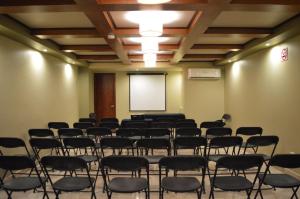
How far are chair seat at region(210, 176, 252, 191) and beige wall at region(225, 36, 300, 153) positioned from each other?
2.27 m

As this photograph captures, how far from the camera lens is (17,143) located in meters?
3.95

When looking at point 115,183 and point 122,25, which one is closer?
point 115,183

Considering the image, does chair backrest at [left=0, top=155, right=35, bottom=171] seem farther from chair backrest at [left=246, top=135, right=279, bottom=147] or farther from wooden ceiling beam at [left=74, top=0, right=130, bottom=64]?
chair backrest at [left=246, top=135, right=279, bottom=147]

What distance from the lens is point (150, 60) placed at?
848cm

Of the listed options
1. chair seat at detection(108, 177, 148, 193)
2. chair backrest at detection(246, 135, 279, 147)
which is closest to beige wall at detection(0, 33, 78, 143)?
chair seat at detection(108, 177, 148, 193)

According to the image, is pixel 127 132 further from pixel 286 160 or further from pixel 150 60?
pixel 150 60

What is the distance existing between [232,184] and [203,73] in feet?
22.3

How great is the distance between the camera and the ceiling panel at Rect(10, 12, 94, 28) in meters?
4.33

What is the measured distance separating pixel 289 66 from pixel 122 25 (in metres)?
3.20

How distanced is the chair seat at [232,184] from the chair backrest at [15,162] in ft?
6.52

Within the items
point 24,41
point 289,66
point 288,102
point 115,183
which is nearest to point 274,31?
point 289,66

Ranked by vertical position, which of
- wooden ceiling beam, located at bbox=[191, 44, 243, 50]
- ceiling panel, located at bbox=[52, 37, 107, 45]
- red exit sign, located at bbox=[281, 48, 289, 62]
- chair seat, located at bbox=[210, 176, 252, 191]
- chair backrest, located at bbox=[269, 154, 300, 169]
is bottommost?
chair seat, located at bbox=[210, 176, 252, 191]

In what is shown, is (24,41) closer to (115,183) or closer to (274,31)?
(115,183)

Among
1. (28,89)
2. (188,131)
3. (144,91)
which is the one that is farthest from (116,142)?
(144,91)
